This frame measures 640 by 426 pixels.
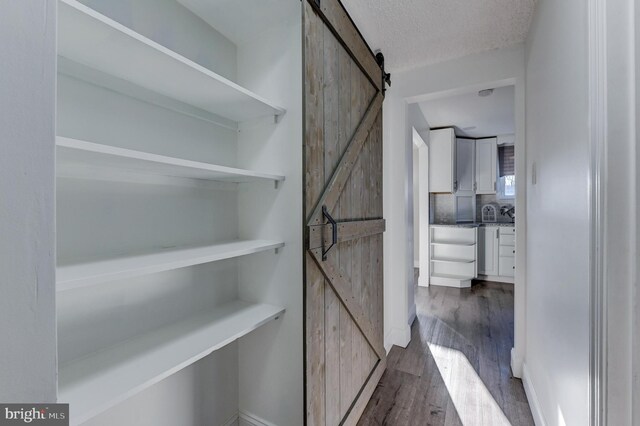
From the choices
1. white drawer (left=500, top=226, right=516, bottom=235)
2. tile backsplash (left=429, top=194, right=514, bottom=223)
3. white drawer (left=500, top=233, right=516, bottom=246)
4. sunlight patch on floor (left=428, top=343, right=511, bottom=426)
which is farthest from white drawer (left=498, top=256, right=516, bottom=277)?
sunlight patch on floor (left=428, top=343, right=511, bottom=426)

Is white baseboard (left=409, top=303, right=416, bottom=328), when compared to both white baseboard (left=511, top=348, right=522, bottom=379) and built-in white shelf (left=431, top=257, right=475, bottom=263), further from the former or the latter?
built-in white shelf (left=431, top=257, right=475, bottom=263)

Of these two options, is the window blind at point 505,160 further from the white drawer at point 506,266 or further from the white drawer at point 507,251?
the white drawer at point 506,266

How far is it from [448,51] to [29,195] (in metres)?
2.65

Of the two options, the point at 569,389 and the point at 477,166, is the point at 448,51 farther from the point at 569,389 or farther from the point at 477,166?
the point at 477,166

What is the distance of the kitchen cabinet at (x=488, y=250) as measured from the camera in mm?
4645

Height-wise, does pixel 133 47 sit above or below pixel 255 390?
above

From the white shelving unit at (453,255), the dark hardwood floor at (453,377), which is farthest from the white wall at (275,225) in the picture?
the white shelving unit at (453,255)

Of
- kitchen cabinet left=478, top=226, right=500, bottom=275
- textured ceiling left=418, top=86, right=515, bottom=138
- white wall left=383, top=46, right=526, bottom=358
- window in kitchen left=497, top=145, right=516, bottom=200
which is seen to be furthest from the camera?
window in kitchen left=497, top=145, right=516, bottom=200

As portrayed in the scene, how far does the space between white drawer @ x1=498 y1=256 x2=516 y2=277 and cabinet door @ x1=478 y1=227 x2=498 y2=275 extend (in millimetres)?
58

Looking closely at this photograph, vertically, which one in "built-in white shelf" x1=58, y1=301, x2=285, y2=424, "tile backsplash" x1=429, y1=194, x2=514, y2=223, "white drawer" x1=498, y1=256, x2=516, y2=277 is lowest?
"white drawer" x1=498, y1=256, x2=516, y2=277

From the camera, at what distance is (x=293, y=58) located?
136cm

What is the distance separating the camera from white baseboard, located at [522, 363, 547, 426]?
1.54m

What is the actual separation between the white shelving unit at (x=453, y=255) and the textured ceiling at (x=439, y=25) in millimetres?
2880

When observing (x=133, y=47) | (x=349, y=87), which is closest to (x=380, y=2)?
(x=349, y=87)
